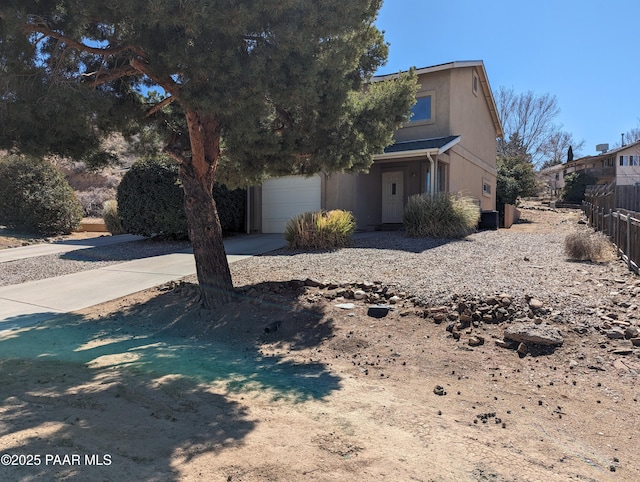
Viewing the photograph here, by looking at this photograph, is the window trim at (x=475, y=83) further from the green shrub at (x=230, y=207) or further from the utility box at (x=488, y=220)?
the green shrub at (x=230, y=207)

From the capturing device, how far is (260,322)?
6566mm

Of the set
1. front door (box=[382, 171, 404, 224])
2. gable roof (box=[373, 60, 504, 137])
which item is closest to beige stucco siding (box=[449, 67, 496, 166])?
gable roof (box=[373, 60, 504, 137])

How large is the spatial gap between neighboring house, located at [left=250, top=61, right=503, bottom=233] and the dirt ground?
9.70 metres

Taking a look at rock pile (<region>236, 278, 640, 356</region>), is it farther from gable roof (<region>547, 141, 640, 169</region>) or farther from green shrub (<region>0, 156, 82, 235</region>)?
gable roof (<region>547, 141, 640, 169</region>)

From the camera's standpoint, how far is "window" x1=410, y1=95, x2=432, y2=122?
→ 16812 mm

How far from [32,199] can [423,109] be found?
1568 cm

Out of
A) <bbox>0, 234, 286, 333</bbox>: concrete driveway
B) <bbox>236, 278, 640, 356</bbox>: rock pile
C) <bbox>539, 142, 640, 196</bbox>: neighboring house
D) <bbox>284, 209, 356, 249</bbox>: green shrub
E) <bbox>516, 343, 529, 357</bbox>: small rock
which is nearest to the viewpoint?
<bbox>516, 343, 529, 357</bbox>: small rock

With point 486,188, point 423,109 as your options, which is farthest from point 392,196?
point 486,188

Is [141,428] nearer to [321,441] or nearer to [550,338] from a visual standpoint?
[321,441]

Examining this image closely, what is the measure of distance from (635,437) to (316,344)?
11.0ft

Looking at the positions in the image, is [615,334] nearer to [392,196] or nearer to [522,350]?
[522,350]

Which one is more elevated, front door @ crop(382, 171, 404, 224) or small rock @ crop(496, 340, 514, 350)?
front door @ crop(382, 171, 404, 224)

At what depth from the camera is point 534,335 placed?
511 cm

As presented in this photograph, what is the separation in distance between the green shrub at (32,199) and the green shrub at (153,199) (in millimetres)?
5907
